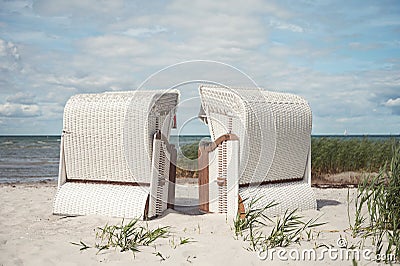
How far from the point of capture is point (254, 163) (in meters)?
6.50

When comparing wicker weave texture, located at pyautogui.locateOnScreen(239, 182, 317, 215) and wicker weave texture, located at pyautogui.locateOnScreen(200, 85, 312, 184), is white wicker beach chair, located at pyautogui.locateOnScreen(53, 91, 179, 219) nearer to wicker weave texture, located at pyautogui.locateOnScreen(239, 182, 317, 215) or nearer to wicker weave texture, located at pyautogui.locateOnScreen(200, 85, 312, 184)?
wicker weave texture, located at pyautogui.locateOnScreen(200, 85, 312, 184)

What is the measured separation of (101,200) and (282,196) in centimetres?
259

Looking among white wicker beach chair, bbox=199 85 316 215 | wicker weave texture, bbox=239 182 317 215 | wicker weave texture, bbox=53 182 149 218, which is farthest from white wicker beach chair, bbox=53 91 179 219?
wicker weave texture, bbox=239 182 317 215

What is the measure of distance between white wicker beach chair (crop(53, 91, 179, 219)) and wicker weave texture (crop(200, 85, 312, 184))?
0.68 metres

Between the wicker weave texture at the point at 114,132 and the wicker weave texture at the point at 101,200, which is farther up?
the wicker weave texture at the point at 114,132

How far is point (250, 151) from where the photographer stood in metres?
6.40

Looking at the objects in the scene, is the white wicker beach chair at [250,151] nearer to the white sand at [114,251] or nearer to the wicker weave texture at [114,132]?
the white sand at [114,251]

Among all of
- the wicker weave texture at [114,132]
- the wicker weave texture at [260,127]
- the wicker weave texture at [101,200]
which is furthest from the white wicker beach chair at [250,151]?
the wicker weave texture at [101,200]

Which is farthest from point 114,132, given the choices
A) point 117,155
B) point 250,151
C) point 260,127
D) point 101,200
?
point 260,127

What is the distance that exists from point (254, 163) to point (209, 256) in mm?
2449

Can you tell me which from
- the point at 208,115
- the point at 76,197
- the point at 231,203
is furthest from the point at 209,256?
the point at 76,197

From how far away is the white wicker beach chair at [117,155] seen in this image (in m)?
6.44

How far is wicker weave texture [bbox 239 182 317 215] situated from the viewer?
6.36m

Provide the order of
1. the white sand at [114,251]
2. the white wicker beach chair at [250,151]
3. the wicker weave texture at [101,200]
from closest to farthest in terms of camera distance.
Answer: the white sand at [114,251] → the white wicker beach chair at [250,151] → the wicker weave texture at [101,200]
